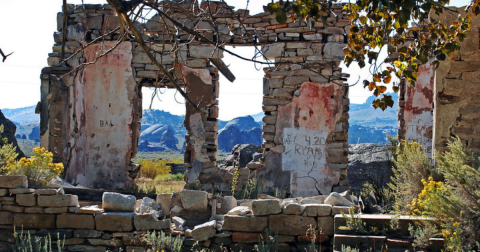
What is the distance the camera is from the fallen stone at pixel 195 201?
237 inches

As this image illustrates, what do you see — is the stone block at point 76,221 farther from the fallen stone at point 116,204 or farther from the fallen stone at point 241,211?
the fallen stone at point 241,211

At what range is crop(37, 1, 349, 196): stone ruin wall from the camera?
31.2 feet

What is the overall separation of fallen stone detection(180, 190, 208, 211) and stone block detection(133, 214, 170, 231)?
471 millimetres

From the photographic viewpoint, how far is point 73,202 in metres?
5.80

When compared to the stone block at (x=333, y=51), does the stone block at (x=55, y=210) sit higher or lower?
lower

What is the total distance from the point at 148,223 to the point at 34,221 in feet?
4.67

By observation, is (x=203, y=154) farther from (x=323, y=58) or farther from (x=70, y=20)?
(x=70, y=20)

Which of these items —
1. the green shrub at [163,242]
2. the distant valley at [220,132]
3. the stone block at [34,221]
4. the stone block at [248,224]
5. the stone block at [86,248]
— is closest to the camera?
the green shrub at [163,242]

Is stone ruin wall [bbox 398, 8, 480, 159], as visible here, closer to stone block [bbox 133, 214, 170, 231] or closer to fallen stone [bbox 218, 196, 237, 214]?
fallen stone [bbox 218, 196, 237, 214]

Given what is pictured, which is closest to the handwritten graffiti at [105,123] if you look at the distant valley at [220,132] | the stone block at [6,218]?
the stone block at [6,218]

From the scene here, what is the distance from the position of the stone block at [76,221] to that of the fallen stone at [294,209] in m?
2.31

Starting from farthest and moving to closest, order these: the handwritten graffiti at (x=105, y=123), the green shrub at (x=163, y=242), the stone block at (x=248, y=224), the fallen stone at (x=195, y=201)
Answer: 1. the handwritten graffiti at (x=105, y=123)
2. the fallen stone at (x=195, y=201)
3. the stone block at (x=248, y=224)
4. the green shrub at (x=163, y=242)

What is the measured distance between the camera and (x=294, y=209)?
5453 mm

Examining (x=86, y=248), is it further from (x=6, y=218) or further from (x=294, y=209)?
(x=294, y=209)
